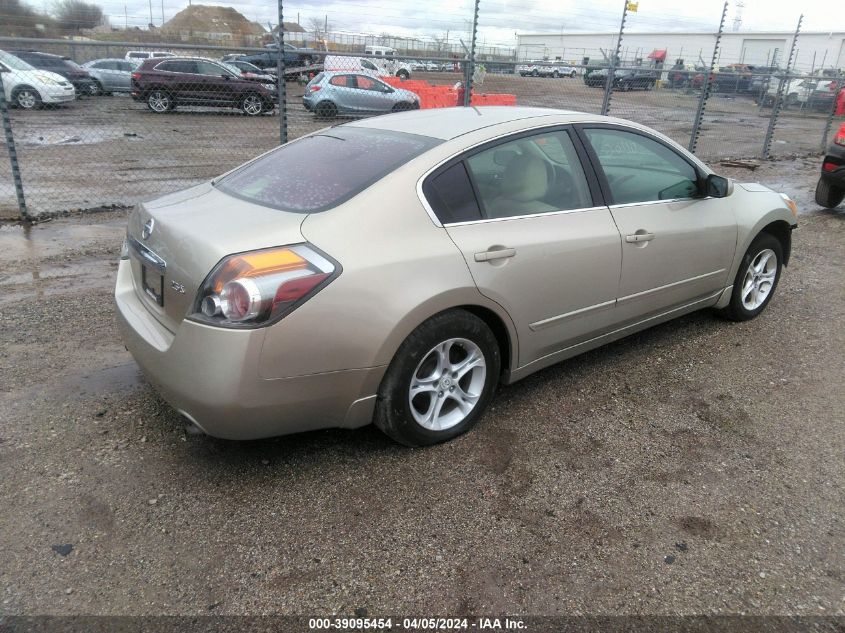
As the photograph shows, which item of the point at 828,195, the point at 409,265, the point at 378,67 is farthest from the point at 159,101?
the point at 378,67

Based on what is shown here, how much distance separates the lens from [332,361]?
2555mm

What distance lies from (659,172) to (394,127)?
5.50 feet

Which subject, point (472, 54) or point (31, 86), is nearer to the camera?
point (472, 54)

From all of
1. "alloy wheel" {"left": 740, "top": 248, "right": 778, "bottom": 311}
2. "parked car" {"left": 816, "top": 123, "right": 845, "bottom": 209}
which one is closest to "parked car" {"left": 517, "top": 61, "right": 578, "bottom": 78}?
"parked car" {"left": 816, "top": 123, "right": 845, "bottom": 209}

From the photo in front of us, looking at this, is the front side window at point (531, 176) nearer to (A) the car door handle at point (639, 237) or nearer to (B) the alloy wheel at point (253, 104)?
(A) the car door handle at point (639, 237)

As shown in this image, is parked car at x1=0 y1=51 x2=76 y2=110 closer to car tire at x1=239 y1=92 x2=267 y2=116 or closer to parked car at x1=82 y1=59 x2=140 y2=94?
car tire at x1=239 y1=92 x2=267 y2=116

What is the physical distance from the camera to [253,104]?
15711 millimetres

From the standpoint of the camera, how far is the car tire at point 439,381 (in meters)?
2.77

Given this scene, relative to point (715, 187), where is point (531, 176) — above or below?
above

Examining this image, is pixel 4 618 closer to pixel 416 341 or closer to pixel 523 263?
pixel 416 341

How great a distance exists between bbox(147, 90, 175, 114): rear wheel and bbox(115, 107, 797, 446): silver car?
863cm

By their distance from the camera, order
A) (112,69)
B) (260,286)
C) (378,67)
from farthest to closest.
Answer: (378,67) → (112,69) → (260,286)

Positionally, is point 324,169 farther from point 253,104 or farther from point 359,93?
point 359,93

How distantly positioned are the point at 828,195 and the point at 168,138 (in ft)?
38.4
